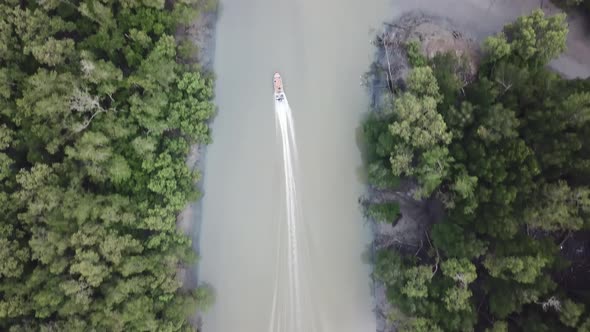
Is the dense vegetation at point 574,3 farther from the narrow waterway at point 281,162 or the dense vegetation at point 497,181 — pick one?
the narrow waterway at point 281,162

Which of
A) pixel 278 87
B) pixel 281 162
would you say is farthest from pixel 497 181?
pixel 278 87

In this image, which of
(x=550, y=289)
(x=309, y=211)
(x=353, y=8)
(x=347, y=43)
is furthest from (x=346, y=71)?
(x=550, y=289)

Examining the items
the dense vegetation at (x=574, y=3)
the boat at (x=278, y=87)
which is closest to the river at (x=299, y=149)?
the boat at (x=278, y=87)

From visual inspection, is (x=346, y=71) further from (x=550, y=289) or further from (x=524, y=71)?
(x=550, y=289)

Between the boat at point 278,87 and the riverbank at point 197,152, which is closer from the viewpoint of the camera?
the riverbank at point 197,152

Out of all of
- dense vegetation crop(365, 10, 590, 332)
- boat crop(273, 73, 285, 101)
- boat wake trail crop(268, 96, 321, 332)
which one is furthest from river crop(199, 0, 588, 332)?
dense vegetation crop(365, 10, 590, 332)

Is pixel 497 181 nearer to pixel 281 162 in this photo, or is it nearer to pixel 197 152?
pixel 281 162
